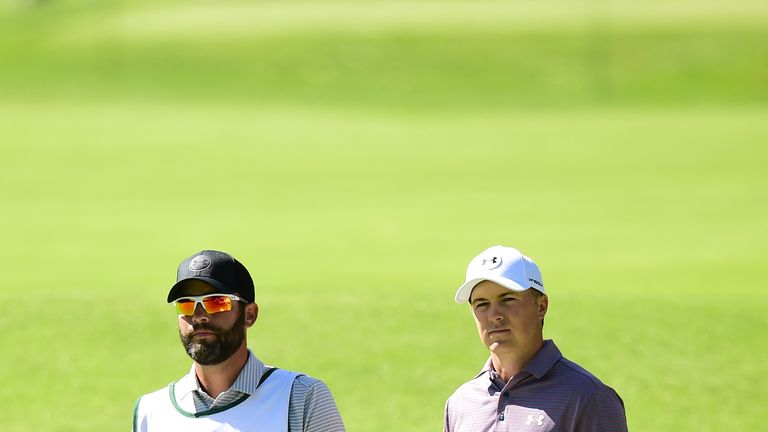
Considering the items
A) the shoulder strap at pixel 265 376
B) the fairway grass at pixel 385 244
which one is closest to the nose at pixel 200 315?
the shoulder strap at pixel 265 376

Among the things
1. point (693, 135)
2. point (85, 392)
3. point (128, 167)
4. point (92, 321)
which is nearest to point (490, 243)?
point (92, 321)

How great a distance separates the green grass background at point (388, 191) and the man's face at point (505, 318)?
533cm

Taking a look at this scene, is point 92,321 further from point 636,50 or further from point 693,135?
point 636,50

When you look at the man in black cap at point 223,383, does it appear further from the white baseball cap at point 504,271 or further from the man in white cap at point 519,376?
the white baseball cap at point 504,271

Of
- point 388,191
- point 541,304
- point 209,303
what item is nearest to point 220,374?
point 209,303

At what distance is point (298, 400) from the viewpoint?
480 centimetres

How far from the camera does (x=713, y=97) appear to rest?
40844mm

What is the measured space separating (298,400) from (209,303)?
48 cm

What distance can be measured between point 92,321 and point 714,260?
812cm

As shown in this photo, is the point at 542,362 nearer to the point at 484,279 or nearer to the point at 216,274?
the point at 484,279

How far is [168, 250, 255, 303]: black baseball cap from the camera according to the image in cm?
483

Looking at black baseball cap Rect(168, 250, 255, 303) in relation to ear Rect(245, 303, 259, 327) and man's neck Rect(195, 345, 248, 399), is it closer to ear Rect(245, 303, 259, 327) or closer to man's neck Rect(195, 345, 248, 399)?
ear Rect(245, 303, 259, 327)

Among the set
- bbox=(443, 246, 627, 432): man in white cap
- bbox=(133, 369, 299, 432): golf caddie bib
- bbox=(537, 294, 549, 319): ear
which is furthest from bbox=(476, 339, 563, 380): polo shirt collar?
bbox=(133, 369, 299, 432): golf caddie bib

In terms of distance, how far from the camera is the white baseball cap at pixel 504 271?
5.07m
